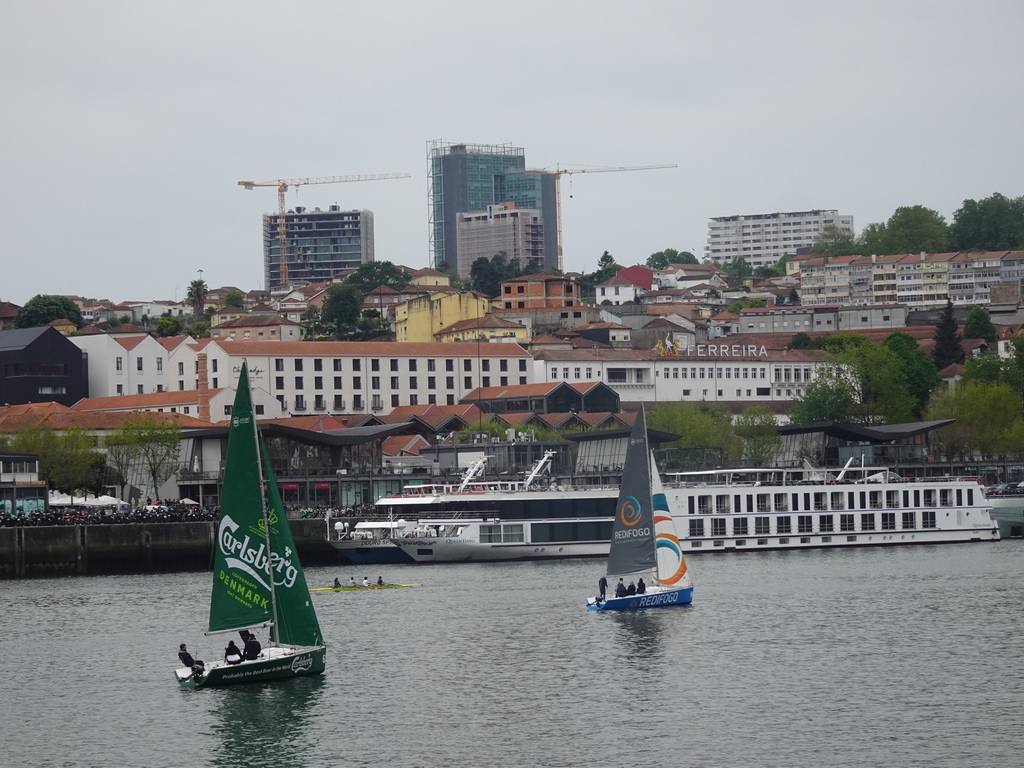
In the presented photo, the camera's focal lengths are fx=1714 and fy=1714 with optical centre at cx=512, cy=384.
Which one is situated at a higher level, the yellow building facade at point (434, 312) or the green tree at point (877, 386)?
the yellow building facade at point (434, 312)

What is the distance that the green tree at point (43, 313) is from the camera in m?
190

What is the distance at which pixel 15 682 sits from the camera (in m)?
51.6

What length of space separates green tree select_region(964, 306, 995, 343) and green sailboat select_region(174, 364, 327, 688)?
145794mm

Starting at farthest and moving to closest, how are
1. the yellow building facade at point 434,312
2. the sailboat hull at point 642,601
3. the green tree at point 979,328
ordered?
the green tree at point 979,328, the yellow building facade at point 434,312, the sailboat hull at point 642,601

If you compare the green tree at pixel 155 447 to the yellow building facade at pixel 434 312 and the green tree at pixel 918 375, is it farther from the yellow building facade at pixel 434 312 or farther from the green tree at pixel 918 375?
the green tree at pixel 918 375

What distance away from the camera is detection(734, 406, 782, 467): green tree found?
120812 millimetres

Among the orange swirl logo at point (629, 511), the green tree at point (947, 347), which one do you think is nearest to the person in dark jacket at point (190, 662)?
the orange swirl logo at point (629, 511)

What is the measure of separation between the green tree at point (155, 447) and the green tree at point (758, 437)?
125 ft

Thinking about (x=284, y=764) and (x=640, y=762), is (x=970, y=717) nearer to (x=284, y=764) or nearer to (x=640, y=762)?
(x=640, y=762)

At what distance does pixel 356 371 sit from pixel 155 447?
132 ft

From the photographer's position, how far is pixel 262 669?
1871 inches

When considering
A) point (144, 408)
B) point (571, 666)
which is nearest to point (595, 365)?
point (144, 408)

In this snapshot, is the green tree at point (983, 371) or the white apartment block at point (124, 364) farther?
the white apartment block at point (124, 364)

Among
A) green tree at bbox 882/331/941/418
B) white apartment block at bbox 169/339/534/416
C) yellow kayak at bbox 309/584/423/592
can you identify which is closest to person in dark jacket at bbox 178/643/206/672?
yellow kayak at bbox 309/584/423/592
